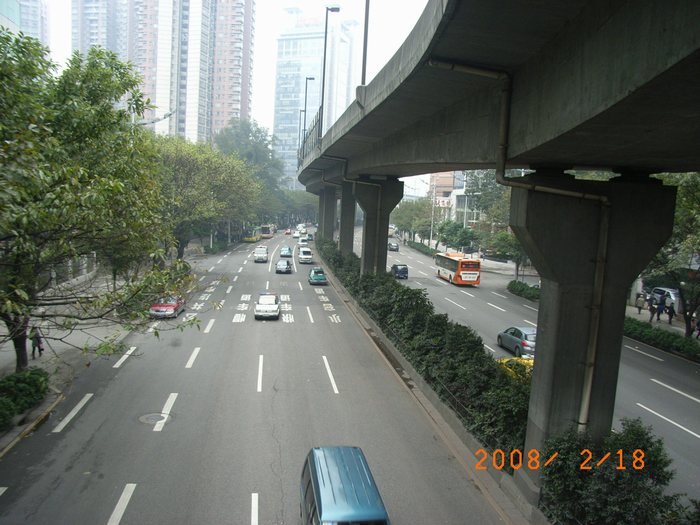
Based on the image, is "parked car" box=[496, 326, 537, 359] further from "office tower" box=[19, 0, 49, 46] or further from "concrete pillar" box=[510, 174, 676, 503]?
"office tower" box=[19, 0, 49, 46]

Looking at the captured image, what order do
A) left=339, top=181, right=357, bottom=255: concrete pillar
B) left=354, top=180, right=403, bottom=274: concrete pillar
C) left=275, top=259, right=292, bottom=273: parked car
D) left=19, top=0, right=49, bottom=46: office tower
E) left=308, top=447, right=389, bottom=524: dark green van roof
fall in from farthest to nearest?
1. left=19, top=0, right=49, bottom=46: office tower
2. left=275, top=259, right=292, bottom=273: parked car
3. left=339, top=181, right=357, bottom=255: concrete pillar
4. left=354, top=180, right=403, bottom=274: concrete pillar
5. left=308, top=447, right=389, bottom=524: dark green van roof

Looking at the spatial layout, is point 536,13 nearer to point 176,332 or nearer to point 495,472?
point 495,472

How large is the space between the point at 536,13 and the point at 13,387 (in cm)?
1404

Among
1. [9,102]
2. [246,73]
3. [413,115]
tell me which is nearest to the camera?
[9,102]

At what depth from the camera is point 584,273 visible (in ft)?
31.7

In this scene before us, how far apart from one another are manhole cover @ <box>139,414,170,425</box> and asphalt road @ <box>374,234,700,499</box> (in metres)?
11.7

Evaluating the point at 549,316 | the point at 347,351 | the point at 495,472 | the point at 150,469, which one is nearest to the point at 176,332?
the point at 347,351

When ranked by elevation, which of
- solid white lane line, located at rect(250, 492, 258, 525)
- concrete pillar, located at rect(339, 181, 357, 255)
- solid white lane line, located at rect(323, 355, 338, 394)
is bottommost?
solid white lane line, located at rect(323, 355, 338, 394)

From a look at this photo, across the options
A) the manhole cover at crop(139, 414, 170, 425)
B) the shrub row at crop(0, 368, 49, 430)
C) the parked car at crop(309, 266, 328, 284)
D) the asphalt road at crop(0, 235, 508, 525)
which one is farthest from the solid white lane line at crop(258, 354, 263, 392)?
the parked car at crop(309, 266, 328, 284)

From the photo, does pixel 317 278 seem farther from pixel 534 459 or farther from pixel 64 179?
pixel 64 179

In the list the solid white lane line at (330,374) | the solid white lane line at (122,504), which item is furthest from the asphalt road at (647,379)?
the solid white lane line at (122,504)

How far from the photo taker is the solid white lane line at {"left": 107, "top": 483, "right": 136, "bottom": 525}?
9.18 meters

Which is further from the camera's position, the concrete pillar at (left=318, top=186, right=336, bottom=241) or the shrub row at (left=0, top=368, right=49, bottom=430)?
the concrete pillar at (left=318, top=186, right=336, bottom=241)

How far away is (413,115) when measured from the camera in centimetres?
1482
